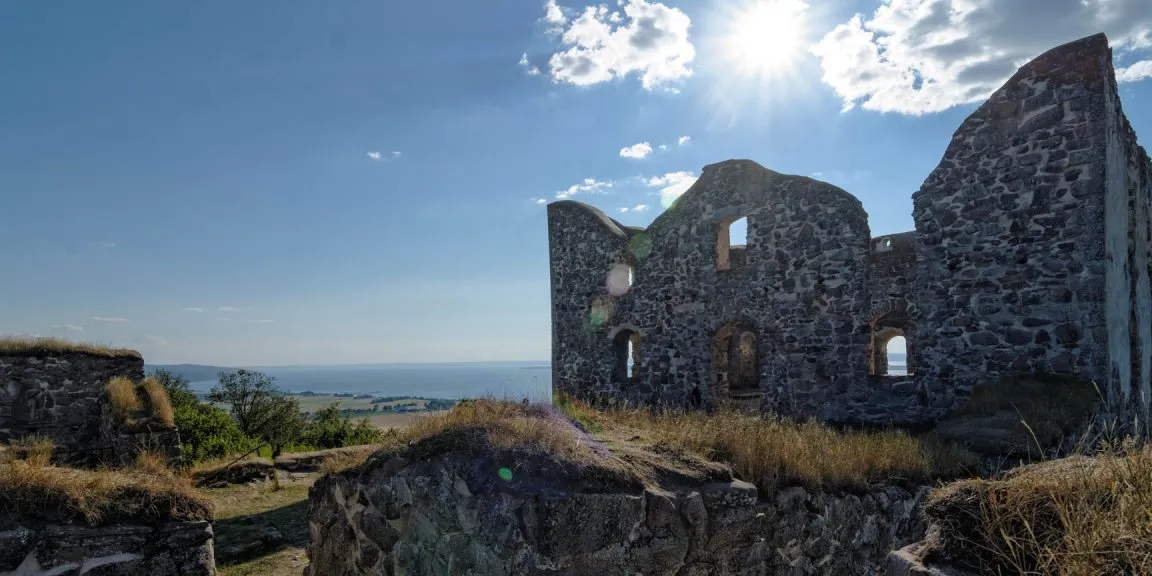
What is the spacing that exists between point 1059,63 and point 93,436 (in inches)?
728

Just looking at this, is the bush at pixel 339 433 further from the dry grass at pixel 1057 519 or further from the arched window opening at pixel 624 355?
the dry grass at pixel 1057 519

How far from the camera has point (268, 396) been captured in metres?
24.9

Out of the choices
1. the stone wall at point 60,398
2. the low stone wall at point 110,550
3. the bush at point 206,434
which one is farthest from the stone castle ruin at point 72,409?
the low stone wall at point 110,550

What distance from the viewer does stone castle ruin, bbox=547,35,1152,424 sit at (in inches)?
389

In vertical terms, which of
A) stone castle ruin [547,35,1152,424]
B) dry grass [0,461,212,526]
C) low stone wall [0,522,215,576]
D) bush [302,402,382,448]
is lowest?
bush [302,402,382,448]

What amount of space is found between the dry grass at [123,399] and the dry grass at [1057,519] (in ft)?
43.6

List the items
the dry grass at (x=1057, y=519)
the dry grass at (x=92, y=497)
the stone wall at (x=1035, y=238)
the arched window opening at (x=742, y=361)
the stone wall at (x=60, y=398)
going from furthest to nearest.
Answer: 1. the arched window opening at (x=742, y=361)
2. the stone wall at (x=60, y=398)
3. the stone wall at (x=1035, y=238)
4. the dry grass at (x=92, y=497)
5. the dry grass at (x=1057, y=519)

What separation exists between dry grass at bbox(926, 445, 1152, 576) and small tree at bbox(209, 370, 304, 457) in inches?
912

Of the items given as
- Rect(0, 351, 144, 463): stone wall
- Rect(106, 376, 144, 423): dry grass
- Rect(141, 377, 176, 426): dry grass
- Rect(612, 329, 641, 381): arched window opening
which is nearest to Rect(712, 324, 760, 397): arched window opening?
Rect(612, 329, 641, 381): arched window opening

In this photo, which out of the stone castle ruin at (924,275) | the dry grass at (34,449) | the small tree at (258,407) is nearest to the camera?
the dry grass at (34,449)

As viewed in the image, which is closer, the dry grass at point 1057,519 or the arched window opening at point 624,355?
the dry grass at point 1057,519

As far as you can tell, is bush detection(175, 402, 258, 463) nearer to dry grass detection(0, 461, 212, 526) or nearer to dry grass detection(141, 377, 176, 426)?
dry grass detection(141, 377, 176, 426)

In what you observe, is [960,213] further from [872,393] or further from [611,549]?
[611,549]

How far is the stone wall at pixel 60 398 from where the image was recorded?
480 inches
